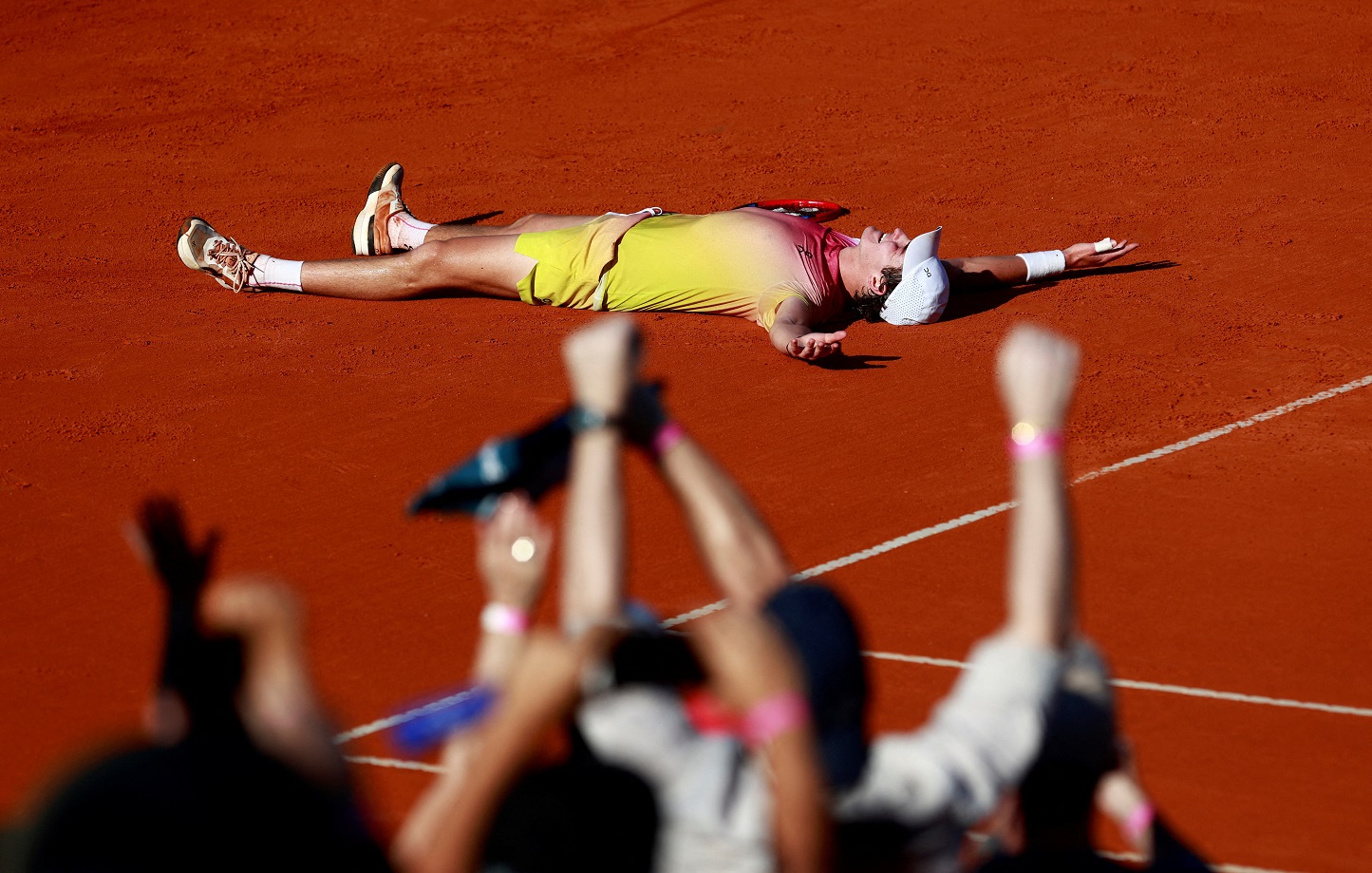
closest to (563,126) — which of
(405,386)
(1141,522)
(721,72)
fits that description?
(721,72)

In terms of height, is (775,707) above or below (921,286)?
below

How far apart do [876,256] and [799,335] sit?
1.01 m

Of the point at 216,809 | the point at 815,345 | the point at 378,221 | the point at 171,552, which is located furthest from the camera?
the point at 378,221

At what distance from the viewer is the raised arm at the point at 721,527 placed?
3123 millimetres

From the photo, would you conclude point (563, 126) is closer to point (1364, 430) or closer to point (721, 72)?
point (721, 72)

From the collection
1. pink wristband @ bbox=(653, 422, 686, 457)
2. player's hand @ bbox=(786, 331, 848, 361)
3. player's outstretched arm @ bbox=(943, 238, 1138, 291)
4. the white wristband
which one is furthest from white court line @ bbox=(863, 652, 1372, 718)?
the white wristband

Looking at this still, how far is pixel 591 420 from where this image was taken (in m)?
2.92

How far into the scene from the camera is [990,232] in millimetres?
8781

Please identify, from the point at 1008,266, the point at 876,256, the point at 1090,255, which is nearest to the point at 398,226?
the point at 876,256

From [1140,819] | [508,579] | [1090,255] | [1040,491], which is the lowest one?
[1140,819]

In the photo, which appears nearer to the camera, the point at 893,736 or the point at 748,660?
the point at 748,660

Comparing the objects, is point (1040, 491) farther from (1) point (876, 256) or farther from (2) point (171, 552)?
(1) point (876, 256)

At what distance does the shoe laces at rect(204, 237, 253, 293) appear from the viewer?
319 inches

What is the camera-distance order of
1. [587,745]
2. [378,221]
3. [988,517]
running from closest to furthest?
[587,745] → [988,517] → [378,221]
